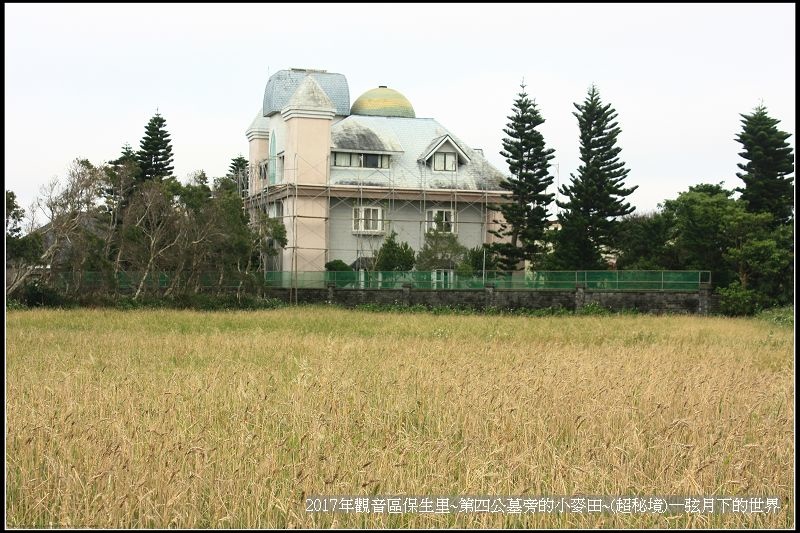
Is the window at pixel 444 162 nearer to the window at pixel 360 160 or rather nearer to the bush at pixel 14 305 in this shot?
the window at pixel 360 160

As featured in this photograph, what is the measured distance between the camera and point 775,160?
41.3 m

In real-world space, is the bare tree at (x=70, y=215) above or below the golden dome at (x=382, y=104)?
below

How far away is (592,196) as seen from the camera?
44.8 meters

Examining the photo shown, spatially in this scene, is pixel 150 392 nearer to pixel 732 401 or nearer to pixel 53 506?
pixel 53 506

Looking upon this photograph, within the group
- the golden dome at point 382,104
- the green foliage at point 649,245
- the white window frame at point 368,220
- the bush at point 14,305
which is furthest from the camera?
the golden dome at point 382,104

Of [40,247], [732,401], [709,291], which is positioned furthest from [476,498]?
[709,291]

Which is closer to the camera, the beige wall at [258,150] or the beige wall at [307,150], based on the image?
the beige wall at [307,150]

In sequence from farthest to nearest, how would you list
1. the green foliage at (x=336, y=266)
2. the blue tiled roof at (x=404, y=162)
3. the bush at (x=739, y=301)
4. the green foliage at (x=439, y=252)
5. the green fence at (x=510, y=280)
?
the blue tiled roof at (x=404, y=162) → the green foliage at (x=336, y=266) → the green foliage at (x=439, y=252) → the green fence at (x=510, y=280) → the bush at (x=739, y=301)

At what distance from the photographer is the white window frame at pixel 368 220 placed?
50125 millimetres

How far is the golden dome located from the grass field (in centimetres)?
3948

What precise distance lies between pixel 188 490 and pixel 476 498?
6.46 ft

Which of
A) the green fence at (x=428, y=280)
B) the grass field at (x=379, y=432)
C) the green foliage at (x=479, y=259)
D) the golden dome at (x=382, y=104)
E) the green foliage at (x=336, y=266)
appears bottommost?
the grass field at (x=379, y=432)

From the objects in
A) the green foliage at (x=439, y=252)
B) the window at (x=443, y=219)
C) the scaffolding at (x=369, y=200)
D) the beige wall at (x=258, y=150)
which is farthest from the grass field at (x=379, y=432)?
the beige wall at (x=258, y=150)

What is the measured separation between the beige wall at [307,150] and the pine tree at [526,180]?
8908 mm
